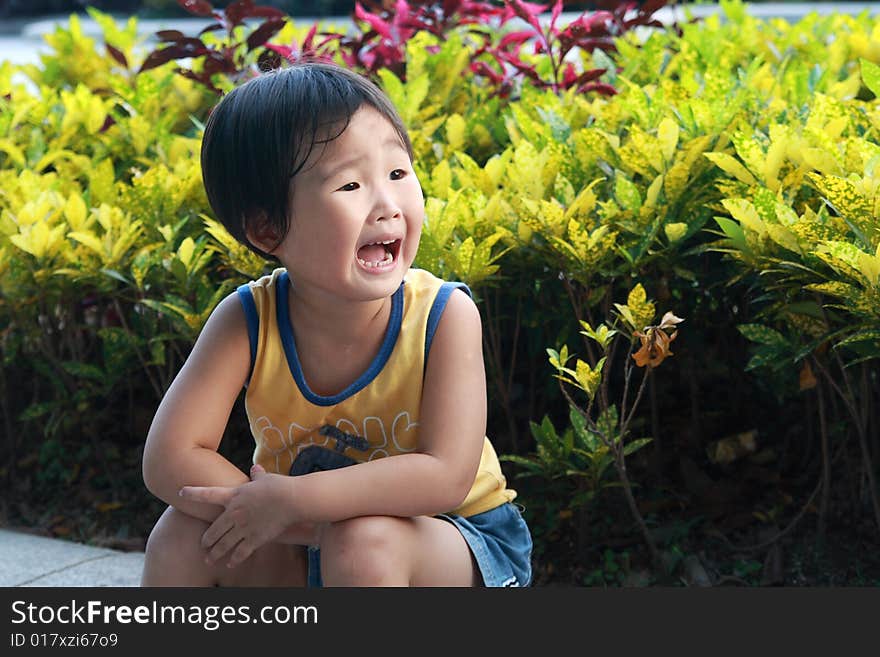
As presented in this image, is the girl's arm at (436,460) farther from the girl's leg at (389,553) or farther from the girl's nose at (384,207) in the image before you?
the girl's nose at (384,207)

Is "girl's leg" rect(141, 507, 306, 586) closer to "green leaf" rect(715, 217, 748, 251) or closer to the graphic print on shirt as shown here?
the graphic print on shirt

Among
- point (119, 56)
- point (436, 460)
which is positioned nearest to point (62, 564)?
point (436, 460)

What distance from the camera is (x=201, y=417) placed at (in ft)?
7.07

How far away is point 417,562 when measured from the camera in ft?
6.77

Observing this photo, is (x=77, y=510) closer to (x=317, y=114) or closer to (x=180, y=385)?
(x=180, y=385)

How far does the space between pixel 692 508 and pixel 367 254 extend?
129 centimetres

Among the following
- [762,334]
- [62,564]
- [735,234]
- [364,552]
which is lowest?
[62,564]

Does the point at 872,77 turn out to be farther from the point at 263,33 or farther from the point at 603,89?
the point at 263,33

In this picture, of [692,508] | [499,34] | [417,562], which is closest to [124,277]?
[417,562]

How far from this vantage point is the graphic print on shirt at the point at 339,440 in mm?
2162

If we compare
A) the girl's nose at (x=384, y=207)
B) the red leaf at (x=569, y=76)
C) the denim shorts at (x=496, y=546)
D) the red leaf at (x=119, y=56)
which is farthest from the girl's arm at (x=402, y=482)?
the red leaf at (x=119, y=56)

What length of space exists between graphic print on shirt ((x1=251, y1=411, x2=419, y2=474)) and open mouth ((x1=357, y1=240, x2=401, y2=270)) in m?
0.28

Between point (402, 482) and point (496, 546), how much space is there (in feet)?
1.03

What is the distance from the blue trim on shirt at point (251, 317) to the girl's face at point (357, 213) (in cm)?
19
